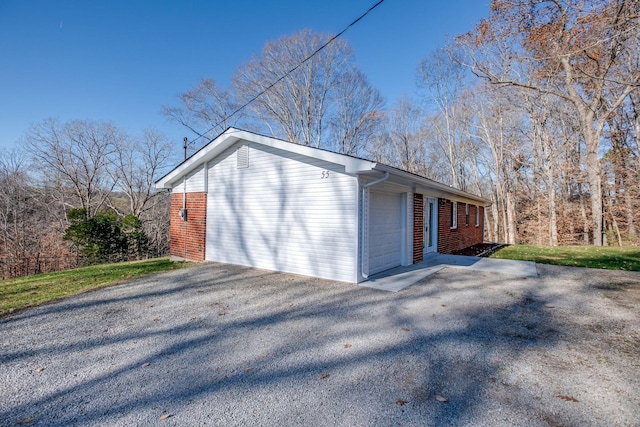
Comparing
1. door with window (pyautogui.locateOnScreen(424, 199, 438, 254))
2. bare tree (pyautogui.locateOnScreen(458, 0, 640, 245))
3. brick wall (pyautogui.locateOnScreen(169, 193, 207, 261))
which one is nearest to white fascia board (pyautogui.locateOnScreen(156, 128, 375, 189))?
brick wall (pyautogui.locateOnScreen(169, 193, 207, 261))

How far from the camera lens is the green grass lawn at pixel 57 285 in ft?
17.2

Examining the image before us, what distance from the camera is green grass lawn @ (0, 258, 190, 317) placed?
5238 mm

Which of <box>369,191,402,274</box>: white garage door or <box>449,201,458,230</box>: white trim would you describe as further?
<box>449,201,458,230</box>: white trim

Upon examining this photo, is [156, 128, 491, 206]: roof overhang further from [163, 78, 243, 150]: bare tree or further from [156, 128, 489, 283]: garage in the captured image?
[163, 78, 243, 150]: bare tree

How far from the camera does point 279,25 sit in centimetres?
1143

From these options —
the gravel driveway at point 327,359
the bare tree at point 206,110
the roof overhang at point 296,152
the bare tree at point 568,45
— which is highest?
the bare tree at point 206,110

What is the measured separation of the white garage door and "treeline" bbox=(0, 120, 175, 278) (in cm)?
1095

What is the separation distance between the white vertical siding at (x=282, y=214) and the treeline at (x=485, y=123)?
841 centimetres

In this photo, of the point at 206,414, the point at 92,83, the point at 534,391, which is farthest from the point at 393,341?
the point at 92,83

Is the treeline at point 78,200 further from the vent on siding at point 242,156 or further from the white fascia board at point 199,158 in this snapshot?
the vent on siding at point 242,156

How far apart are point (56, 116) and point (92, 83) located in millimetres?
7677

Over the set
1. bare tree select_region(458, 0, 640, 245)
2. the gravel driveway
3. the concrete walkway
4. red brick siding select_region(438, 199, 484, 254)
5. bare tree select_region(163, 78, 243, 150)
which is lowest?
the gravel driveway

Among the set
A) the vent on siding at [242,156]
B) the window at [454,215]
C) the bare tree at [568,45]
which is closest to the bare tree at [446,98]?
the bare tree at [568,45]

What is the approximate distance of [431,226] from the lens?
10164 millimetres
